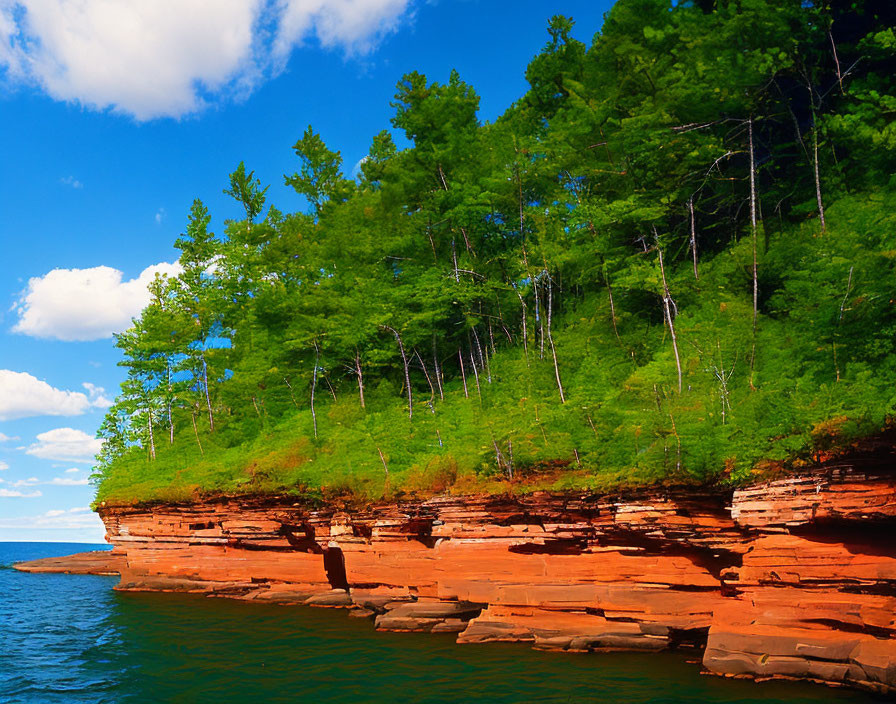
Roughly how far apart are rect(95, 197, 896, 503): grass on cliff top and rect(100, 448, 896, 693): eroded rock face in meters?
0.94

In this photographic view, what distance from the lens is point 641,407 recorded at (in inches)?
643

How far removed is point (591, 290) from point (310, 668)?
22580mm

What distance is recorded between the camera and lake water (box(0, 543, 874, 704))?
1071cm

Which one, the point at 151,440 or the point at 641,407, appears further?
the point at 151,440

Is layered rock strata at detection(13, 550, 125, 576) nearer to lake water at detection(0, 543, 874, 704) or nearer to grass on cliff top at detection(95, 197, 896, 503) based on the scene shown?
grass on cliff top at detection(95, 197, 896, 503)

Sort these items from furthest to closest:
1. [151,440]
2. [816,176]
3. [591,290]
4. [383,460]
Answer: [151,440]
[591,290]
[383,460]
[816,176]

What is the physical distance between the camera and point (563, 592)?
14.9 metres

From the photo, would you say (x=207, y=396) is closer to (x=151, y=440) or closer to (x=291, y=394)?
(x=151, y=440)

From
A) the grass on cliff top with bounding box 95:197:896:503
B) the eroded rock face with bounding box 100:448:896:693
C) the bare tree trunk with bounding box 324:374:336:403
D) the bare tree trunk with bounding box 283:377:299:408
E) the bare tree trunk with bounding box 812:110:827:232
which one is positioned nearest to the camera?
the eroded rock face with bounding box 100:448:896:693

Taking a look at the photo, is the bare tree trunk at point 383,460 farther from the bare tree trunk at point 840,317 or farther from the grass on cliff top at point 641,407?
the bare tree trunk at point 840,317

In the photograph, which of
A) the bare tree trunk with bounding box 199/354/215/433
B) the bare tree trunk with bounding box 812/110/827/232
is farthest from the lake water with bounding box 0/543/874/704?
the bare tree trunk with bounding box 199/354/215/433

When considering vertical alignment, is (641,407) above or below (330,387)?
below

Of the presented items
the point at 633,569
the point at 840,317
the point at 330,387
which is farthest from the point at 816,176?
the point at 330,387

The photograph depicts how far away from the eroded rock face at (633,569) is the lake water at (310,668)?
673mm
